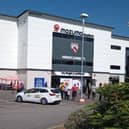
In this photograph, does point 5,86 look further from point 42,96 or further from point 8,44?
point 42,96

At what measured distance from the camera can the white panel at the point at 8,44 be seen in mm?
48188

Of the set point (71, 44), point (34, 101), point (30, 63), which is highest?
point (71, 44)

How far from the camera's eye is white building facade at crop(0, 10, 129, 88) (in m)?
47.5

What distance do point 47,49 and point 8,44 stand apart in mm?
5468

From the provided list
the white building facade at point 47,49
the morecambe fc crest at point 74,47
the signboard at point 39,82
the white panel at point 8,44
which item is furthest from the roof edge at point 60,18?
the signboard at point 39,82

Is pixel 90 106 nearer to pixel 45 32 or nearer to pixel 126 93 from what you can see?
pixel 126 93

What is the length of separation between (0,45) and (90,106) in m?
41.5

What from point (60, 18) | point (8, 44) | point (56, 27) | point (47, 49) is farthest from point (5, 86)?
point (60, 18)

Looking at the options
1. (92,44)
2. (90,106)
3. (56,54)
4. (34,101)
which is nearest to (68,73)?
(56,54)

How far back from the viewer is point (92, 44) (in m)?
55.8

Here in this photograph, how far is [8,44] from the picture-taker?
161 ft

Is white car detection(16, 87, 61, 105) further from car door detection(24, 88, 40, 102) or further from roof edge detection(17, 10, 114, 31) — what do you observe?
roof edge detection(17, 10, 114, 31)

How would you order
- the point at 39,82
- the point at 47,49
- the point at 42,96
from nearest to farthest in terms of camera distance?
the point at 42,96, the point at 39,82, the point at 47,49

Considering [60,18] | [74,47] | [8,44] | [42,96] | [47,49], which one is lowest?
[42,96]
